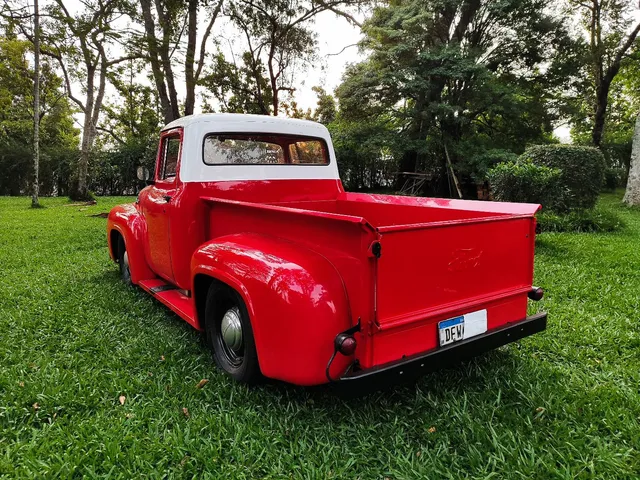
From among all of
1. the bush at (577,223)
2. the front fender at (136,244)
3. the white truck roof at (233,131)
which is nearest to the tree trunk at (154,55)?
the front fender at (136,244)

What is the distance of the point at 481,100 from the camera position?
1174 centimetres

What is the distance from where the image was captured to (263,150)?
3932 millimetres

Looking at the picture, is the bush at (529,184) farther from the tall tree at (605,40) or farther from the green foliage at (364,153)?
the tall tree at (605,40)

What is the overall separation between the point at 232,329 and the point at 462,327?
136cm

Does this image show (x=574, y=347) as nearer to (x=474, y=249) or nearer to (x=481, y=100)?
(x=474, y=249)

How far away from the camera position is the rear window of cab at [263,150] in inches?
139

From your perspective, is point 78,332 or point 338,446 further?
point 78,332

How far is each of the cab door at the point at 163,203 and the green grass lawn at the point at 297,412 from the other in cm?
57

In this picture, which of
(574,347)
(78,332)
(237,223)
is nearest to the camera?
(237,223)

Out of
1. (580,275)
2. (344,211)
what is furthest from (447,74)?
(344,211)

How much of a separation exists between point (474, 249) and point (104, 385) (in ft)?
7.89

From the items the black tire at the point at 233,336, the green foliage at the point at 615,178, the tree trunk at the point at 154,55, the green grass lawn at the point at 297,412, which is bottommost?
the green grass lawn at the point at 297,412

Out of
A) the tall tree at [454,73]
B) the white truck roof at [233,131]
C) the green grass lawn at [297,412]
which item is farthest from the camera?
the tall tree at [454,73]

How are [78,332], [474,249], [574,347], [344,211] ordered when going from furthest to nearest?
[344,211] < [78,332] < [574,347] < [474,249]
